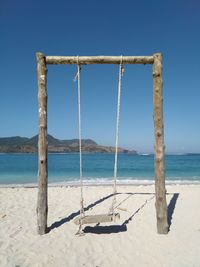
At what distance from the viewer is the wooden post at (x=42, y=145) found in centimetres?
566

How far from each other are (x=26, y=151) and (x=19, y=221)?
4339 inches

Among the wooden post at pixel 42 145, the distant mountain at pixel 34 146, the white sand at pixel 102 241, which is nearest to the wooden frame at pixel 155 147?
the wooden post at pixel 42 145

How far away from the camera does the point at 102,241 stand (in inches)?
211

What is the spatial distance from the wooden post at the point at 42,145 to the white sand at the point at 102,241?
388 millimetres

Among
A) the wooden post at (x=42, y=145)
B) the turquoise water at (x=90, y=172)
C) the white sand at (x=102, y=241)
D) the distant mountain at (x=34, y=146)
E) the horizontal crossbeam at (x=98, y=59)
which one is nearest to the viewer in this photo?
the white sand at (x=102, y=241)

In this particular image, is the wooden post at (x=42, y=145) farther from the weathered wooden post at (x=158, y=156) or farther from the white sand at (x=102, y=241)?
the weathered wooden post at (x=158, y=156)

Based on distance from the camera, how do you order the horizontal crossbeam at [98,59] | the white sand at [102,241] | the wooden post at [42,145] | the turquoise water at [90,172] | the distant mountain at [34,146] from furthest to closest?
the distant mountain at [34,146], the turquoise water at [90,172], the horizontal crossbeam at [98,59], the wooden post at [42,145], the white sand at [102,241]

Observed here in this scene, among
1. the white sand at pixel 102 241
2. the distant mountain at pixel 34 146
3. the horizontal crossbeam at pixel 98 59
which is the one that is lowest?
the distant mountain at pixel 34 146

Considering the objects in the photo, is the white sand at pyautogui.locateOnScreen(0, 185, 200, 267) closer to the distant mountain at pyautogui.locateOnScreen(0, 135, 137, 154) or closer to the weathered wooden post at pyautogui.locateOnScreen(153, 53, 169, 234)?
the weathered wooden post at pyautogui.locateOnScreen(153, 53, 169, 234)

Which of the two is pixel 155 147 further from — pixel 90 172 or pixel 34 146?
pixel 34 146

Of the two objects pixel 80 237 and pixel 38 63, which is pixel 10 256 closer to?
pixel 80 237

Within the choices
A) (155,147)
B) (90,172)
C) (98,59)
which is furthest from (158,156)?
(90,172)

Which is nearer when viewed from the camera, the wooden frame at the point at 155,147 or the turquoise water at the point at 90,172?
the wooden frame at the point at 155,147

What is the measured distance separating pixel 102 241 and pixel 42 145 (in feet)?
6.72
